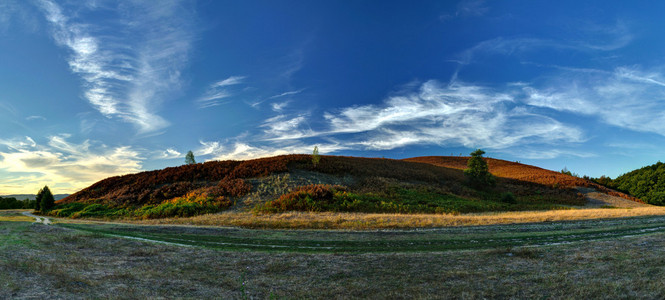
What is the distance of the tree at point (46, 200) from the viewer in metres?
33.5

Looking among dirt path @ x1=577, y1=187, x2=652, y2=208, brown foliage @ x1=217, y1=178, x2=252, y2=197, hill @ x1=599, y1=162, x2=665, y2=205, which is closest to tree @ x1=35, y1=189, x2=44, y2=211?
brown foliage @ x1=217, y1=178, x2=252, y2=197

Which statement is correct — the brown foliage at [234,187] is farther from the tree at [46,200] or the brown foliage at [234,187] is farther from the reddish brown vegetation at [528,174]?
the reddish brown vegetation at [528,174]

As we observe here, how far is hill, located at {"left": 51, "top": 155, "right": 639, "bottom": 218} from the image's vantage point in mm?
25797

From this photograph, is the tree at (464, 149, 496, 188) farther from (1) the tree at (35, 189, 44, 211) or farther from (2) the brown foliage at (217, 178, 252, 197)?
(1) the tree at (35, 189, 44, 211)

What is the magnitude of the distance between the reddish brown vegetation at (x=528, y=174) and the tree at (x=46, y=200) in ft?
198

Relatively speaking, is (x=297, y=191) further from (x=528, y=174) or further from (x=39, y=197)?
(x=528, y=174)

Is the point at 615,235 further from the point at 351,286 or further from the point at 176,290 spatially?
the point at 176,290

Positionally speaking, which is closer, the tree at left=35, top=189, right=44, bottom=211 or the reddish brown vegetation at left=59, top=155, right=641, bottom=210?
the reddish brown vegetation at left=59, top=155, right=641, bottom=210

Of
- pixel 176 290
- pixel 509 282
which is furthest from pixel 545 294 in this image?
pixel 176 290

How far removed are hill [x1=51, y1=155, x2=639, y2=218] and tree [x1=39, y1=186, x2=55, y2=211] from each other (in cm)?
139

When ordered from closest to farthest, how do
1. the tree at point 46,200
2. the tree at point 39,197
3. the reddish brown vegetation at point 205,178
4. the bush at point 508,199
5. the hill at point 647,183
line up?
1. the reddish brown vegetation at point 205,178
2. the tree at point 46,200
3. the tree at point 39,197
4. the bush at point 508,199
5. the hill at point 647,183

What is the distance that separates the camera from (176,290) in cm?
654

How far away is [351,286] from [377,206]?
19179 mm

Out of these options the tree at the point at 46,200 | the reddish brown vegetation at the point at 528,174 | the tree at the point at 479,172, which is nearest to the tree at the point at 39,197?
the tree at the point at 46,200
